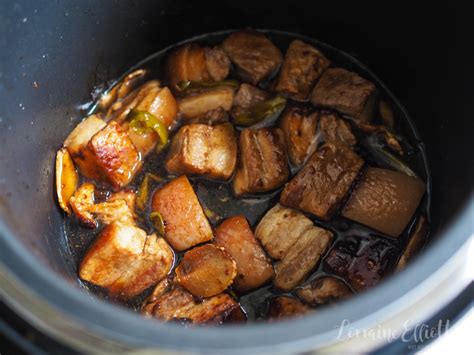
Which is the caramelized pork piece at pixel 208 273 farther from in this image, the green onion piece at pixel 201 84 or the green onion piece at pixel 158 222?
the green onion piece at pixel 201 84

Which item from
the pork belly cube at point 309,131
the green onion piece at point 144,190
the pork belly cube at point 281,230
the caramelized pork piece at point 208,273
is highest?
the green onion piece at point 144,190

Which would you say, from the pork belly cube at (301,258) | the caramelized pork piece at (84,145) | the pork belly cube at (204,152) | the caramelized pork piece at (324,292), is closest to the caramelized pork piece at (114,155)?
the caramelized pork piece at (84,145)

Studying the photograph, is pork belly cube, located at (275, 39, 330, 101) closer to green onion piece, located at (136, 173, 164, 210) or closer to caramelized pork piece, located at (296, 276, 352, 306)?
green onion piece, located at (136, 173, 164, 210)

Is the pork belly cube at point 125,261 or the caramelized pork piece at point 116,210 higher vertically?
the caramelized pork piece at point 116,210

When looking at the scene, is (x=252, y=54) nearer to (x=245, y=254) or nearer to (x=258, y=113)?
(x=258, y=113)

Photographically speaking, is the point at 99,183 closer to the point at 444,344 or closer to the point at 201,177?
the point at 201,177

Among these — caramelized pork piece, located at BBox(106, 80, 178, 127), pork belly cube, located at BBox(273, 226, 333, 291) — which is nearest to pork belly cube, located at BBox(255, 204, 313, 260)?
pork belly cube, located at BBox(273, 226, 333, 291)
